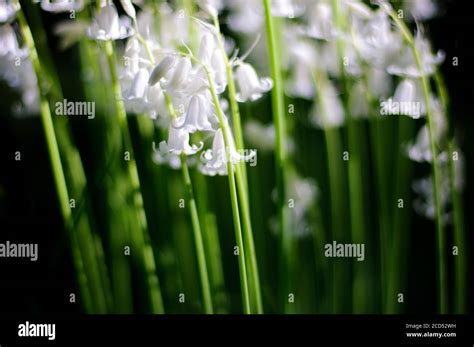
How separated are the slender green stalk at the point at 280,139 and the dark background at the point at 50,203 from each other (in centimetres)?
32

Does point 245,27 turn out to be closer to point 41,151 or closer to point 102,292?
point 41,151

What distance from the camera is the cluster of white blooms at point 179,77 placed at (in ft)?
3.37

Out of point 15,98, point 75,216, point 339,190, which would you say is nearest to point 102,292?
point 75,216

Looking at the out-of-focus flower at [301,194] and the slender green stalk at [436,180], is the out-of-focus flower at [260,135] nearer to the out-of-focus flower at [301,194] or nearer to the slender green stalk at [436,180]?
the out-of-focus flower at [301,194]

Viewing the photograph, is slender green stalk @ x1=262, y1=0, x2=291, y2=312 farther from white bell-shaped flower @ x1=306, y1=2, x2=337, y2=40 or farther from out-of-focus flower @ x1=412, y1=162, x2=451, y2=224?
out-of-focus flower @ x1=412, y1=162, x2=451, y2=224

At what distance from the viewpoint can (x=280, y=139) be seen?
3.68 ft

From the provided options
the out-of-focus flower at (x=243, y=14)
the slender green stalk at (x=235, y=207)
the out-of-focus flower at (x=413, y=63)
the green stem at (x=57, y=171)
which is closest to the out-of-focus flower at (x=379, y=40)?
the out-of-focus flower at (x=413, y=63)

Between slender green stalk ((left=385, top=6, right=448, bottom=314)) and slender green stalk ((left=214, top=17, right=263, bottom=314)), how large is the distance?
15.7 inches

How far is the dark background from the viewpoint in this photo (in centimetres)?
124

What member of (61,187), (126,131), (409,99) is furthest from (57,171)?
(409,99)

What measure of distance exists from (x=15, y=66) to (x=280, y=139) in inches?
24.8

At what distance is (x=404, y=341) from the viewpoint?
1267 millimetres

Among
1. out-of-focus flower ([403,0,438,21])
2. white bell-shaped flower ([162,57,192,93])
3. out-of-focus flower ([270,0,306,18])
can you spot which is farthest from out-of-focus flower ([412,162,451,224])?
white bell-shaped flower ([162,57,192,93])

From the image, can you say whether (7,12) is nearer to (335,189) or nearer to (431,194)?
(335,189)
